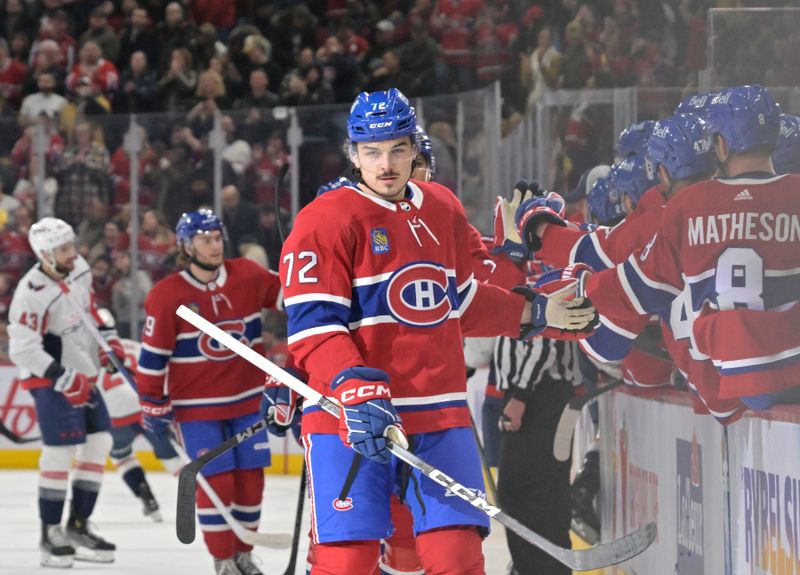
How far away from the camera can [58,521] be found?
5867mm

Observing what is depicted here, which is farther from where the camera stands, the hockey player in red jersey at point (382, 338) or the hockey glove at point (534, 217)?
the hockey glove at point (534, 217)

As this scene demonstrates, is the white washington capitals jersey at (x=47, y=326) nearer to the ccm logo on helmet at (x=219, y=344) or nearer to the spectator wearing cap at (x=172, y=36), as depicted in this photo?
the ccm logo on helmet at (x=219, y=344)

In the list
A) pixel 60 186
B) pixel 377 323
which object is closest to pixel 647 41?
pixel 377 323

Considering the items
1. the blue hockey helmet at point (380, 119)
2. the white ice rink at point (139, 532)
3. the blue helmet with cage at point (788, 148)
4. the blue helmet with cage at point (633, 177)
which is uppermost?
the blue hockey helmet at point (380, 119)

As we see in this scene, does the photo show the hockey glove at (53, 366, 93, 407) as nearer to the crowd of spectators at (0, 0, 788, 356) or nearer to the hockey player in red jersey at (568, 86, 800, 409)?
the crowd of spectators at (0, 0, 788, 356)

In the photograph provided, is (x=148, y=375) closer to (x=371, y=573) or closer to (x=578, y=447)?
(x=578, y=447)

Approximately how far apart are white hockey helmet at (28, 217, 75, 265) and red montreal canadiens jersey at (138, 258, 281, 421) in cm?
97

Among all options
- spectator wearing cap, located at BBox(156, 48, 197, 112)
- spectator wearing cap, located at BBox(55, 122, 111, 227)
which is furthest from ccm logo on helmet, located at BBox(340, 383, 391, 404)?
spectator wearing cap, located at BBox(156, 48, 197, 112)

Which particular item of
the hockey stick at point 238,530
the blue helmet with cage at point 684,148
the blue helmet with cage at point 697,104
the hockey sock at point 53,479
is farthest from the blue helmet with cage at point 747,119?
the hockey sock at point 53,479

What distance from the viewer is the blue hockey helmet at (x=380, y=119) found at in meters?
2.95

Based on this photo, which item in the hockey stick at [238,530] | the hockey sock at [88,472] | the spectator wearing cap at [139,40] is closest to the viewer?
the hockey stick at [238,530]

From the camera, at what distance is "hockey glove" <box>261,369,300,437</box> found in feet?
13.7

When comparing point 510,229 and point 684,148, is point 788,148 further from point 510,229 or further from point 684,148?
point 510,229

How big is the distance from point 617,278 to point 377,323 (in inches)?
26.0
